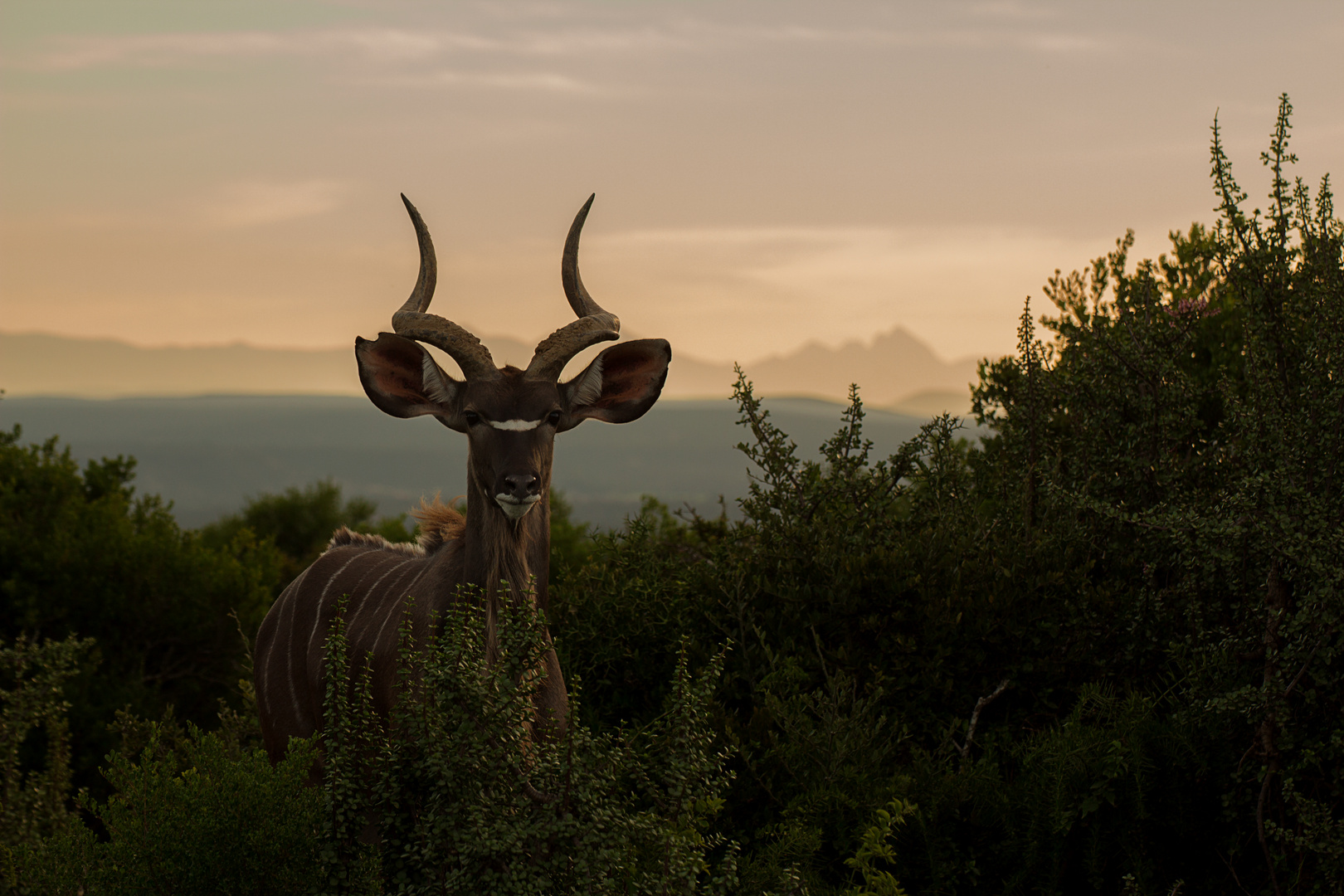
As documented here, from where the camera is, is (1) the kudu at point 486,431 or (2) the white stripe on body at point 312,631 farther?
(2) the white stripe on body at point 312,631

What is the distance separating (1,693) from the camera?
9898mm

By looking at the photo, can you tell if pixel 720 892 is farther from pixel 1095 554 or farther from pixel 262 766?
pixel 1095 554

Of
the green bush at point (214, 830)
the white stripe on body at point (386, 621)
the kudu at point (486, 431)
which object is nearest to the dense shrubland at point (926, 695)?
A: the green bush at point (214, 830)

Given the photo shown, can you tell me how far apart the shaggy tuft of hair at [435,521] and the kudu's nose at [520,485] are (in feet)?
4.79

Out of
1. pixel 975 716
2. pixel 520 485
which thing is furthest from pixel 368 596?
pixel 975 716

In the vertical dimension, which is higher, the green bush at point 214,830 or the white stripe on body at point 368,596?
the white stripe on body at point 368,596

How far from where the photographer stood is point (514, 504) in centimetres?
661

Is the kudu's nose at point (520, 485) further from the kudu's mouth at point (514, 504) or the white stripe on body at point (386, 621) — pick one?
the white stripe on body at point (386, 621)

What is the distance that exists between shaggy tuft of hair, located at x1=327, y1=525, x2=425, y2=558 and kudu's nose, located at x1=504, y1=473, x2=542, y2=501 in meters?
2.36

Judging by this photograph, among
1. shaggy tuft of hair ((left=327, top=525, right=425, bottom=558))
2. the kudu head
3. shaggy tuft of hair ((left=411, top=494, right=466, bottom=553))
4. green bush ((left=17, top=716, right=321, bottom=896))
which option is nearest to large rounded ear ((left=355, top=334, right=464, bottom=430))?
the kudu head

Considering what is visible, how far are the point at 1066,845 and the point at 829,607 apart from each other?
2201mm

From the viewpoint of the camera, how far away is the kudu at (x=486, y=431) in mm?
6836

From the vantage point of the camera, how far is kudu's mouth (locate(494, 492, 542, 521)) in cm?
659

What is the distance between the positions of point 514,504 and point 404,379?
50.0 inches
